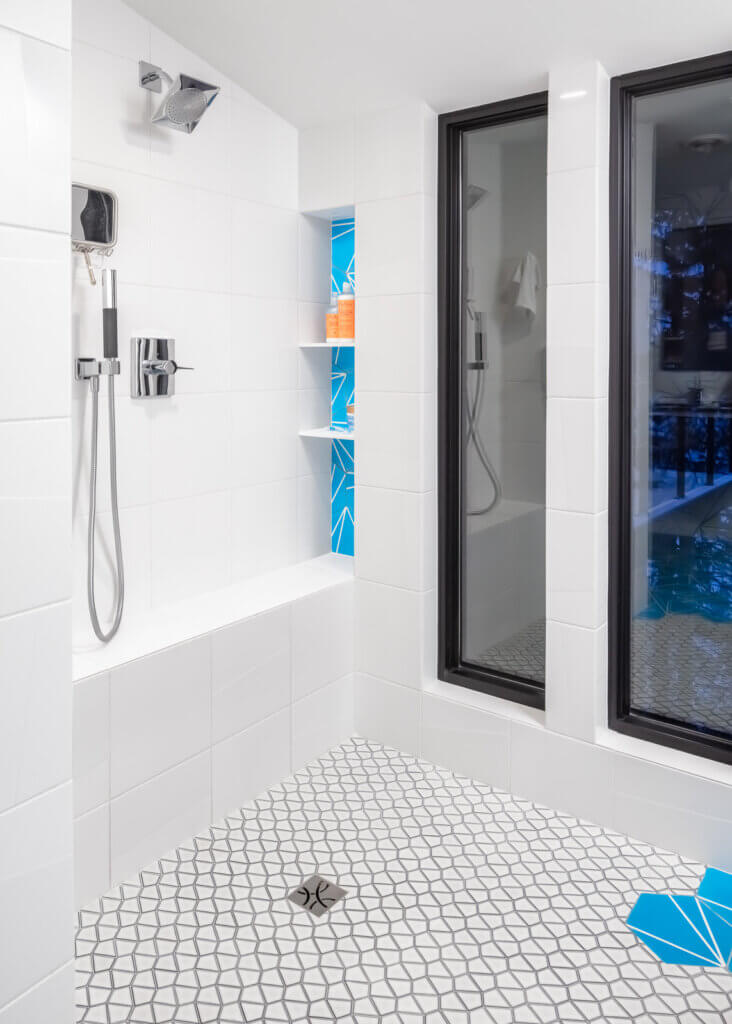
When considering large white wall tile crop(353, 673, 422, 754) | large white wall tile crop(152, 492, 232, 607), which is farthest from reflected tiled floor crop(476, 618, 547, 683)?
large white wall tile crop(152, 492, 232, 607)

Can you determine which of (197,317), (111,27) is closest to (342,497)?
(197,317)

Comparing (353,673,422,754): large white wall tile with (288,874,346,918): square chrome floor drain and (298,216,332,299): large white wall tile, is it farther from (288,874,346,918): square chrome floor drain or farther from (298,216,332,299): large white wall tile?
(298,216,332,299): large white wall tile

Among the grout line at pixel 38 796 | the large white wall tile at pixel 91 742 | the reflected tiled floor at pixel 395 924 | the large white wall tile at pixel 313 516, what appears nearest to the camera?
the grout line at pixel 38 796

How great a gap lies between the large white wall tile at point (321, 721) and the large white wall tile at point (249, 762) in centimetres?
5

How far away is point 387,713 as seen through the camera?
110 inches

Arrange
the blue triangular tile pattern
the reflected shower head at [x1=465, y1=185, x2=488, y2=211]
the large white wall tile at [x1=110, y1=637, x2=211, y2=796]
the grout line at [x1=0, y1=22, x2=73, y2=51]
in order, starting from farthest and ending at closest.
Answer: the reflected shower head at [x1=465, y1=185, x2=488, y2=211] → the large white wall tile at [x1=110, y1=637, x2=211, y2=796] → the blue triangular tile pattern → the grout line at [x1=0, y1=22, x2=73, y2=51]

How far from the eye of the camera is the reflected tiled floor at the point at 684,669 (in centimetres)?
→ 224

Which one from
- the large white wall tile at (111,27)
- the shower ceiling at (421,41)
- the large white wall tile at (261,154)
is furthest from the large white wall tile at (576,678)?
the large white wall tile at (111,27)

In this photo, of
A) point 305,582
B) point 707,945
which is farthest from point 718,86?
point 707,945

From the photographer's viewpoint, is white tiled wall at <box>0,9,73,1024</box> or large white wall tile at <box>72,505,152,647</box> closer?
white tiled wall at <box>0,9,73,1024</box>

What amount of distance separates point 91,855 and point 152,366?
1.32m

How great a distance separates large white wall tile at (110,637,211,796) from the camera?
2.05 meters

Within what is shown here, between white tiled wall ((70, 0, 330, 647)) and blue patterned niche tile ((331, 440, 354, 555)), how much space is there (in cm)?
8

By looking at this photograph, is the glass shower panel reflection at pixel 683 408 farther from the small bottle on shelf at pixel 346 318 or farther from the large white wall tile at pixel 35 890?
the large white wall tile at pixel 35 890
